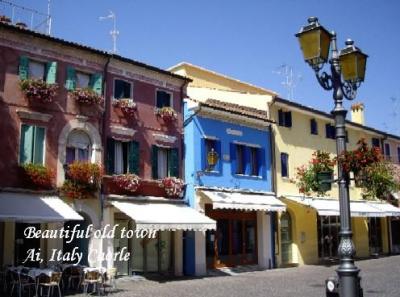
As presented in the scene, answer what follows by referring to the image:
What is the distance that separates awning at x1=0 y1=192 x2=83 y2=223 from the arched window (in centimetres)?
188

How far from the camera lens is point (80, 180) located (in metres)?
17.9

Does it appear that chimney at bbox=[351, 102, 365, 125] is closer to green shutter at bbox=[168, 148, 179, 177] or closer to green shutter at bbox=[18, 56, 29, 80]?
green shutter at bbox=[168, 148, 179, 177]

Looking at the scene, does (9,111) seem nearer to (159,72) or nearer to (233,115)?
(159,72)

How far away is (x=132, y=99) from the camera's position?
20.7m

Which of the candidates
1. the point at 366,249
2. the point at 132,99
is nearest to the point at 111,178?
the point at 132,99

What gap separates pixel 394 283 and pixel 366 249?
54.1ft

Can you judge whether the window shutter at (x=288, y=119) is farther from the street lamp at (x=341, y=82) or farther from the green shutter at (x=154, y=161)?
the street lamp at (x=341, y=82)

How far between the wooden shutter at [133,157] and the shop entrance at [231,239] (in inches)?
184

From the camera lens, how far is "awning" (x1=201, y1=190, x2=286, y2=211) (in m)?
22.1

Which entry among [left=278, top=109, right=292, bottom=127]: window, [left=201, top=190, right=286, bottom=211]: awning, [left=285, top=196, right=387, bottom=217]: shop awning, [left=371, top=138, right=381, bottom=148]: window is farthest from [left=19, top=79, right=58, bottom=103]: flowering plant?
[left=371, top=138, right=381, bottom=148]: window

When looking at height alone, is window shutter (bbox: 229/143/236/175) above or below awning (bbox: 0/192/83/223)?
above

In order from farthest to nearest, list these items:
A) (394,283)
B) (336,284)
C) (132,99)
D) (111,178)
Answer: (132,99)
(111,178)
(394,283)
(336,284)

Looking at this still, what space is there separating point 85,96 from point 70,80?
819mm

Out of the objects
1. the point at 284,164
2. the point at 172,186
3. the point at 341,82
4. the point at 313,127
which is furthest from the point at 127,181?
the point at 313,127
